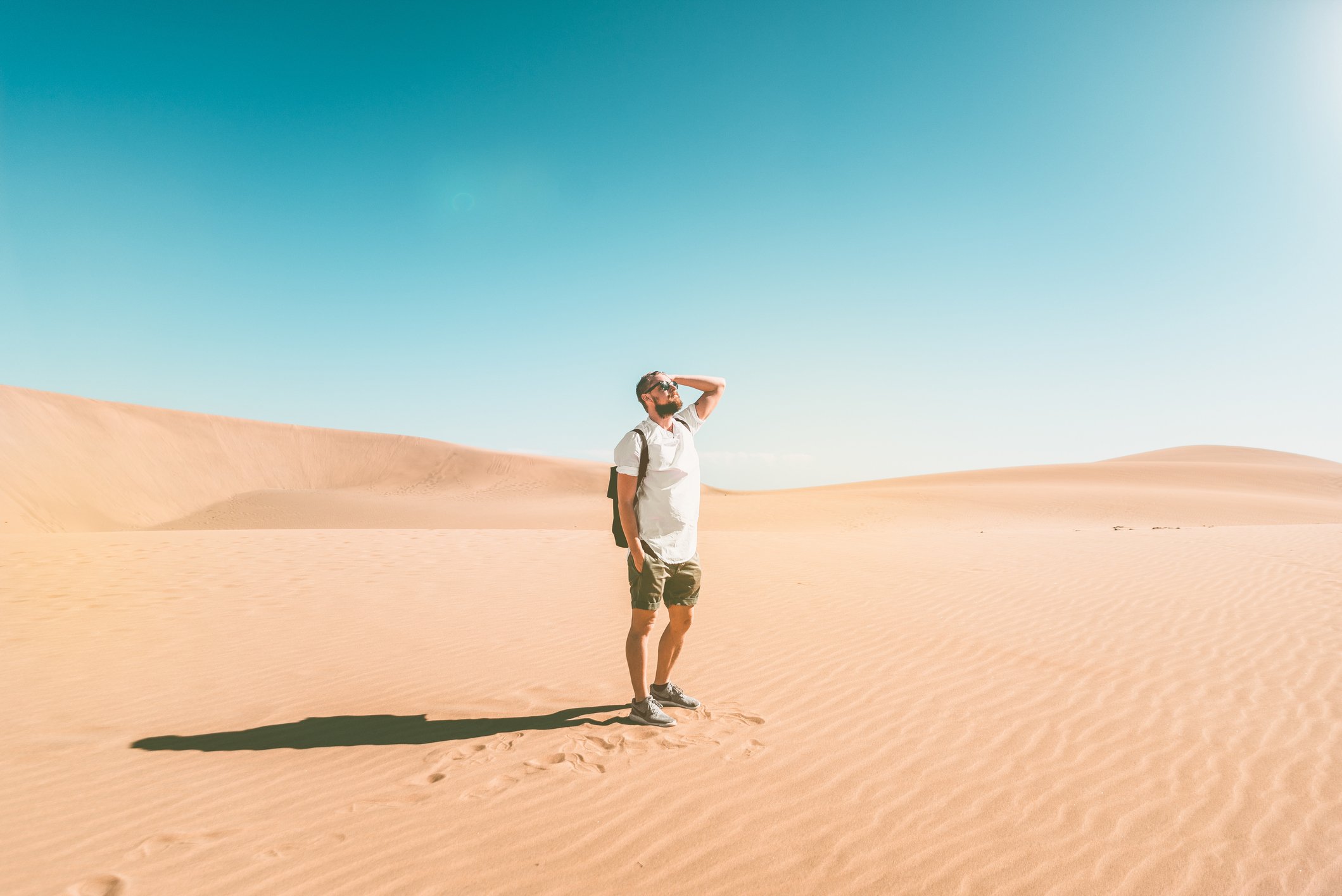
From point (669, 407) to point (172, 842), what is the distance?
3.15m

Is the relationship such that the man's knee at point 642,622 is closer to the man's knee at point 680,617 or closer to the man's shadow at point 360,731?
the man's knee at point 680,617

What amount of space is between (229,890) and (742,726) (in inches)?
106

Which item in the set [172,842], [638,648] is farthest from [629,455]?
[172,842]

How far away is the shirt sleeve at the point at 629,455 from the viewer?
12.6 ft

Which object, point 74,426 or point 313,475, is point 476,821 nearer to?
point 74,426

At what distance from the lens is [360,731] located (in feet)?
13.6

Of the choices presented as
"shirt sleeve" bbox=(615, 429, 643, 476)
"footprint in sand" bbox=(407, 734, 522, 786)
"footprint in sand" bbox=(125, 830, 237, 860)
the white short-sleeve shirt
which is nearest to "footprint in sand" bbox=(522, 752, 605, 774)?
"footprint in sand" bbox=(407, 734, 522, 786)

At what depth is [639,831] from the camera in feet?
9.73

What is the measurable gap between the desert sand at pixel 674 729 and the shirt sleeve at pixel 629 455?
1.60m

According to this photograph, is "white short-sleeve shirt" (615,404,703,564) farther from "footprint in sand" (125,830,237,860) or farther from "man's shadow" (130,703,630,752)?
"footprint in sand" (125,830,237,860)

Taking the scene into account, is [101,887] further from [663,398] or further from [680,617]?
[663,398]

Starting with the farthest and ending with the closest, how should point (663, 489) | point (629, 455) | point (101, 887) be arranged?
point (663, 489) → point (629, 455) → point (101, 887)

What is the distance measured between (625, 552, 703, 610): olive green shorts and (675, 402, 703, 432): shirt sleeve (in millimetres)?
823

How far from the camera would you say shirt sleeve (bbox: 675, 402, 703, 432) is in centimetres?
419
